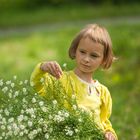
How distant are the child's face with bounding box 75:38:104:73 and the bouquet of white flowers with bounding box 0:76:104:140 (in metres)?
0.23

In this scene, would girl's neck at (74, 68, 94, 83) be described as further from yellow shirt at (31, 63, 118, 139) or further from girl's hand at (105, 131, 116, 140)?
girl's hand at (105, 131, 116, 140)

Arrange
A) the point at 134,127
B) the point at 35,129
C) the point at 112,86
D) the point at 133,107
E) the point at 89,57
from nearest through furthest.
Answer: the point at 35,129 < the point at 89,57 < the point at 134,127 < the point at 133,107 < the point at 112,86

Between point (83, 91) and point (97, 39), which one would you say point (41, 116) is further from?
point (97, 39)

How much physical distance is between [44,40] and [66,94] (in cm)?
1239

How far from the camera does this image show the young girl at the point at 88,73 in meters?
5.06

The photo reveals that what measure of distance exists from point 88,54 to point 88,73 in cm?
20

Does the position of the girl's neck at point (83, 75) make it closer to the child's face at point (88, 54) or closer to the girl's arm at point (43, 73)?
the child's face at point (88, 54)

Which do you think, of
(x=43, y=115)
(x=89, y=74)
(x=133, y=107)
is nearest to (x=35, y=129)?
(x=43, y=115)

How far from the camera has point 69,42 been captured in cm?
1644

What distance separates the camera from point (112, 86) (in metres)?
11.8

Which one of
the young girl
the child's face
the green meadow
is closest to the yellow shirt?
the young girl

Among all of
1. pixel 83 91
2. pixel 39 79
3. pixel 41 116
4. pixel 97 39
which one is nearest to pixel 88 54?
pixel 97 39

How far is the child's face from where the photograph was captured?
5059 mm

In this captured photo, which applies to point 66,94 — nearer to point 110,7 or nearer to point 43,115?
point 43,115
